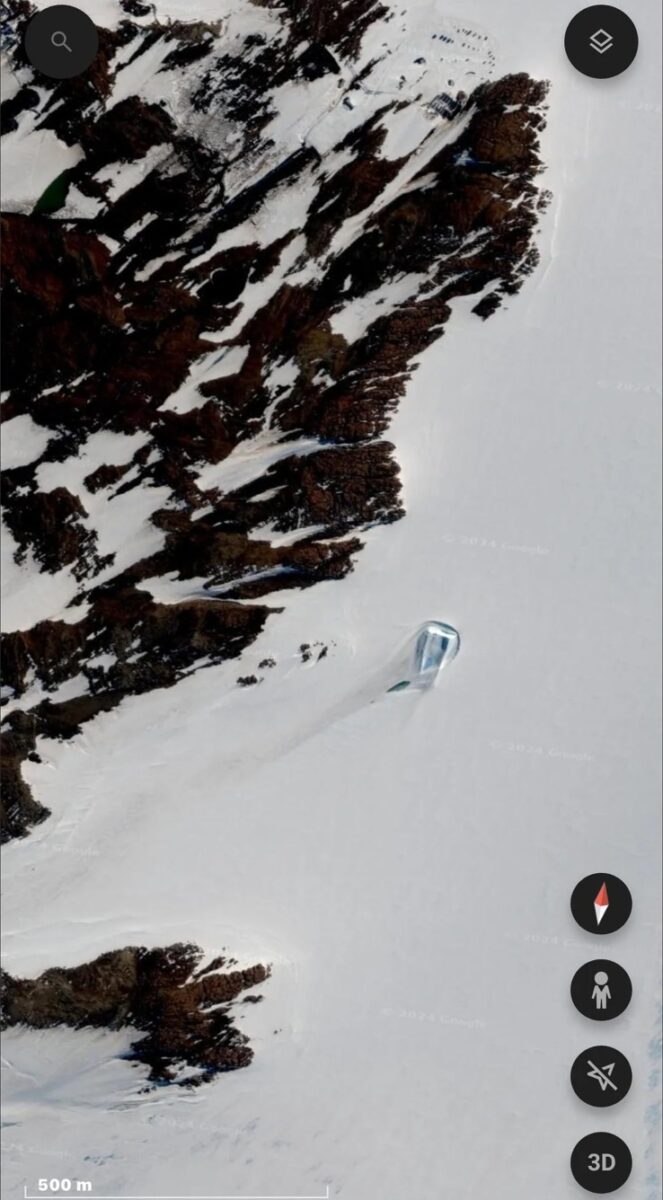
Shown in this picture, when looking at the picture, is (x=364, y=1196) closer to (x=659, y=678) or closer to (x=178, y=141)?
(x=659, y=678)

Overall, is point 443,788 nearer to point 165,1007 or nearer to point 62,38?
point 165,1007

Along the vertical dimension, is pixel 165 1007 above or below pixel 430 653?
below

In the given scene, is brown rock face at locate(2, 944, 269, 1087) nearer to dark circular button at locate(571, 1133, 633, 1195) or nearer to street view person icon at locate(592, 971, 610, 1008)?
street view person icon at locate(592, 971, 610, 1008)

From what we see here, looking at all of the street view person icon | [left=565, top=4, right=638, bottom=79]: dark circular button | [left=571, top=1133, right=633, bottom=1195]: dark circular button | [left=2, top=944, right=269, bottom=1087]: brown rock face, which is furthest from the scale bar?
[left=565, top=4, right=638, bottom=79]: dark circular button

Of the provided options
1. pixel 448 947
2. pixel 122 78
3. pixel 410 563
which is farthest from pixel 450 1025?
pixel 122 78

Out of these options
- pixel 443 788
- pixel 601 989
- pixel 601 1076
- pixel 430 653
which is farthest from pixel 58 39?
pixel 601 1076

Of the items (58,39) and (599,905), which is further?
(599,905)
